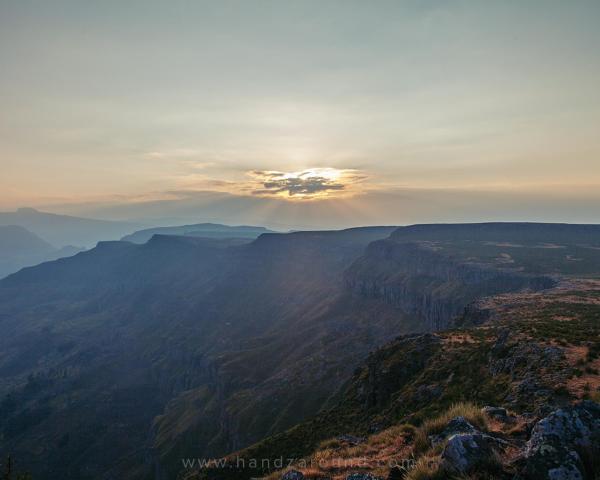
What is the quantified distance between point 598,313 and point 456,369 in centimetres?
2789

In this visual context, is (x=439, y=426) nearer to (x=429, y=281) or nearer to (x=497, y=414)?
(x=497, y=414)

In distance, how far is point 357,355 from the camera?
4855 inches

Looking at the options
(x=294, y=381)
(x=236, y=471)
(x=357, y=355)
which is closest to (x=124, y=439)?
(x=294, y=381)

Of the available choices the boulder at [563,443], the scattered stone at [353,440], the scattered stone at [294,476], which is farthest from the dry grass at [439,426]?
the scattered stone at [353,440]

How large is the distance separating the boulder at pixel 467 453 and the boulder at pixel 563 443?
107 centimetres

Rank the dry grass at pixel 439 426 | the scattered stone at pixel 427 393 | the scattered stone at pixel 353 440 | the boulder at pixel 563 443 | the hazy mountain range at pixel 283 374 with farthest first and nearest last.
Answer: the hazy mountain range at pixel 283 374, the scattered stone at pixel 427 393, the scattered stone at pixel 353 440, the dry grass at pixel 439 426, the boulder at pixel 563 443

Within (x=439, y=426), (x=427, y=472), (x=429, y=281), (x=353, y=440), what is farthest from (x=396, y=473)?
(x=429, y=281)

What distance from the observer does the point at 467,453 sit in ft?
35.6

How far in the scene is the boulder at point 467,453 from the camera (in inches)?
417

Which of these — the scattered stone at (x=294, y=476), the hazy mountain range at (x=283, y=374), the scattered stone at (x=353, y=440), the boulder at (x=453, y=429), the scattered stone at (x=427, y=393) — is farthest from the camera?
the hazy mountain range at (x=283, y=374)

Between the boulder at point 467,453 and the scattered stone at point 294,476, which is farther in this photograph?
the scattered stone at point 294,476

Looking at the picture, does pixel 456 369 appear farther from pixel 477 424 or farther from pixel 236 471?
pixel 236 471

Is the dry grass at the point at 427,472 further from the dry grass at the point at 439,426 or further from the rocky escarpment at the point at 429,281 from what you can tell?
the rocky escarpment at the point at 429,281

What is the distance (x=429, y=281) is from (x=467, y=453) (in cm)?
14831
